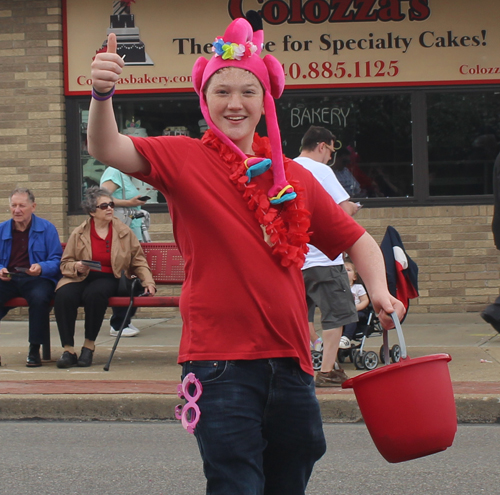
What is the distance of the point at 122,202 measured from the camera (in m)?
8.86

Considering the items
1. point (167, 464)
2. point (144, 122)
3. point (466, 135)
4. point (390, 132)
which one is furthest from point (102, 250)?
point (466, 135)

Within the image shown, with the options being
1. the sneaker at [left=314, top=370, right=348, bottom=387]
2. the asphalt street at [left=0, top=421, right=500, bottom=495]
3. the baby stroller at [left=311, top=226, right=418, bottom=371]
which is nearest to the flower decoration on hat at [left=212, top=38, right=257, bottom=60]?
the asphalt street at [left=0, top=421, right=500, bottom=495]

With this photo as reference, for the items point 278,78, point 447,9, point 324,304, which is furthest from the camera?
point 447,9

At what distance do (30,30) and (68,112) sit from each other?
41.9 inches

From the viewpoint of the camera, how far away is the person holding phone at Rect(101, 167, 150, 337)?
8.84 meters

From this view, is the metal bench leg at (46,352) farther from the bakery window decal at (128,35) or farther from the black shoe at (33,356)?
the bakery window decal at (128,35)

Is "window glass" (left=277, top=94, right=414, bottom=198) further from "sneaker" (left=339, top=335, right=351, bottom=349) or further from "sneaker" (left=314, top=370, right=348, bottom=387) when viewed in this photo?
"sneaker" (left=314, top=370, right=348, bottom=387)

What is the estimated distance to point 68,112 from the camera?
10414 millimetres

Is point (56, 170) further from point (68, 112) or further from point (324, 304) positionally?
point (324, 304)

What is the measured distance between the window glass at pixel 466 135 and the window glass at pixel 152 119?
111 inches

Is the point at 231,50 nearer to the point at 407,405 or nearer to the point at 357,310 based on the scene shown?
the point at 407,405

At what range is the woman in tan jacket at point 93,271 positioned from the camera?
7445 millimetres

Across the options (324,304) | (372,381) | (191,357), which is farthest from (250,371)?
(324,304)

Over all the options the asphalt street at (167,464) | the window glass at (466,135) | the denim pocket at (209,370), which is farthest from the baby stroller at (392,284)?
the denim pocket at (209,370)
